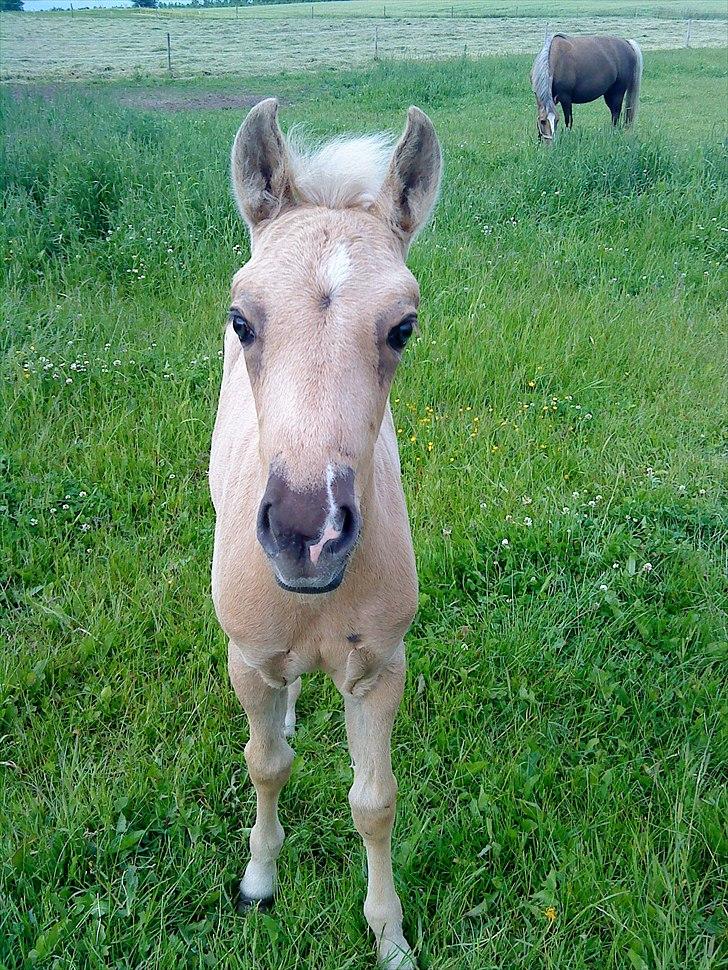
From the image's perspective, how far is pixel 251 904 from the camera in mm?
2234

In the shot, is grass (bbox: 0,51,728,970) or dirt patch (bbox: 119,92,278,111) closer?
grass (bbox: 0,51,728,970)

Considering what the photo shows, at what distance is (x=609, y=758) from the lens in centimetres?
261

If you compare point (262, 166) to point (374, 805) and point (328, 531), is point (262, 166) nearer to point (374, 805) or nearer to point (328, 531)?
point (328, 531)

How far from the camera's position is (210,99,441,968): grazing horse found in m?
1.38

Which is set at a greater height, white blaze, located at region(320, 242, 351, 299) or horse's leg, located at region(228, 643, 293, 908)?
white blaze, located at region(320, 242, 351, 299)

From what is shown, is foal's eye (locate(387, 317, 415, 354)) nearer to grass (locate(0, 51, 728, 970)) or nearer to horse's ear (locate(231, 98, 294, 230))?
horse's ear (locate(231, 98, 294, 230))

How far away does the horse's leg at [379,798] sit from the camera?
1997 mm

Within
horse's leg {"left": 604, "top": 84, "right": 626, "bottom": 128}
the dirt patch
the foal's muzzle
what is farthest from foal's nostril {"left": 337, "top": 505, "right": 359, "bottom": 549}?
horse's leg {"left": 604, "top": 84, "right": 626, "bottom": 128}

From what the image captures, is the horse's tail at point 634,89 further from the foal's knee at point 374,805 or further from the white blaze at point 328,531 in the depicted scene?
the white blaze at point 328,531

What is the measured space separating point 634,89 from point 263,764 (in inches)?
372

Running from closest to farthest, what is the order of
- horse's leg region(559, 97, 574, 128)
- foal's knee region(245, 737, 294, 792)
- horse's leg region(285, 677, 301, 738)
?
1. foal's knee region(245, 737, 294, 792)
2. horse's leg region(285, 677, 301, 738)
3. horse's leg region(559, 97, 574, 128)

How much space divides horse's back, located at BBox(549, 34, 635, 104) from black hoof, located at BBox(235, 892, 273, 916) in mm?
9440

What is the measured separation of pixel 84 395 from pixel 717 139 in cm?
720

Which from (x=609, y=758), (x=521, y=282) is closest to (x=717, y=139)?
(x=521, y=282)
